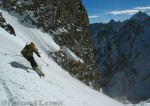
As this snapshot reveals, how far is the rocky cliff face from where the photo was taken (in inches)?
1747

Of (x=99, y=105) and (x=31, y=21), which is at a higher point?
(x=31, y=21)

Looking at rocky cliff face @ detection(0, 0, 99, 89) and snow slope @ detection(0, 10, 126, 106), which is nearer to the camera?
snow slope @ detection(0, 10, 126, 106)

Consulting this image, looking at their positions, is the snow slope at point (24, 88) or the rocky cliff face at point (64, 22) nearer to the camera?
the snow slope at point (24, 88)

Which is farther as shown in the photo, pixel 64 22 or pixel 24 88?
pixel 64 22

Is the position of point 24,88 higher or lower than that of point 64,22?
lower

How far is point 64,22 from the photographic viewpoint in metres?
50.2

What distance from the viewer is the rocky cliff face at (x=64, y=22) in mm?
44375

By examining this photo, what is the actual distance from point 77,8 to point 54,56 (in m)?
19.3

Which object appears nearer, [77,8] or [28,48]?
[28,48]

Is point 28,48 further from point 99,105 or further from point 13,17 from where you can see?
point 13,17

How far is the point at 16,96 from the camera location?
17438mm

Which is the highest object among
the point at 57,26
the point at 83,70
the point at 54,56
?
the point at 57,26

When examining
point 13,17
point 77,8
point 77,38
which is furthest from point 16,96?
point 77,8

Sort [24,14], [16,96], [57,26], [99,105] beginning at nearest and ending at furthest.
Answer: [16,96], [99,105], [24,14], [57,26]
